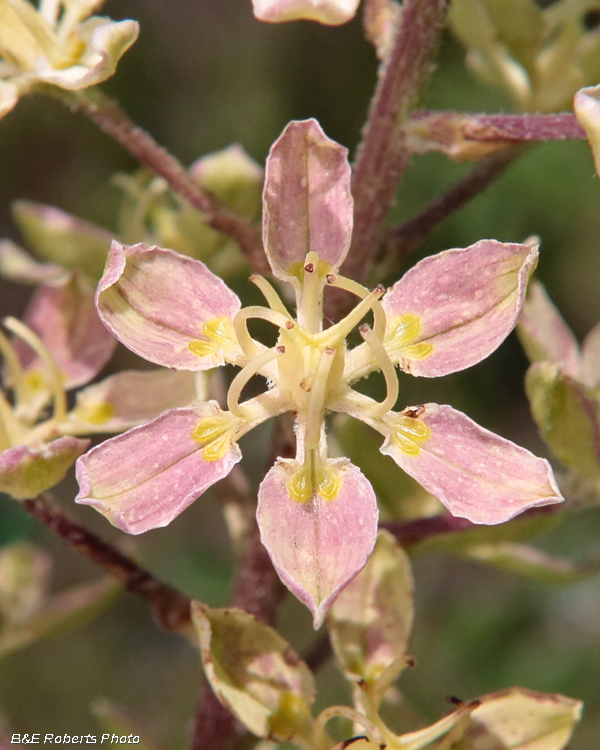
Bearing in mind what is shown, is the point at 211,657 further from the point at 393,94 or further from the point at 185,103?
the point at 185,103

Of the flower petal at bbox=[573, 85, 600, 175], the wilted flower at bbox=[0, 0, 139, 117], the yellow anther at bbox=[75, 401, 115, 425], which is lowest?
the yellow anther at bbox=[75, 401, 115, 425]

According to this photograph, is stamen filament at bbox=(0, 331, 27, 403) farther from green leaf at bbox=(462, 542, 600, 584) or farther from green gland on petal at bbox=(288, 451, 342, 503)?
green leaf at bbox=(462, 542, 600, 584)

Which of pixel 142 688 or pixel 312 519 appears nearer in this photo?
pixel 312 519

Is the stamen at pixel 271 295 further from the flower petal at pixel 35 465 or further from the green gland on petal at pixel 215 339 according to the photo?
the flower petal at pixel 35 465

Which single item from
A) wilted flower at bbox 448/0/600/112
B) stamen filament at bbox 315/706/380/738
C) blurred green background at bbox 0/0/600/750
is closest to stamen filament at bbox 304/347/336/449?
stamen filament at bbox 315/706/380/738

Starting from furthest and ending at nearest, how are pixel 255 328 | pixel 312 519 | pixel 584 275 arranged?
pixel 584 275 → pixel 255 328 → pixel 312 519

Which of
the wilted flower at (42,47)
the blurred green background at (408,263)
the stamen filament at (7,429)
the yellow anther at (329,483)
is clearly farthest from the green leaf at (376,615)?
the blurred green background at (408,263)

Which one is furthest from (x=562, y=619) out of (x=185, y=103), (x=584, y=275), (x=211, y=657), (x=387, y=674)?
(x=185, y=103)
